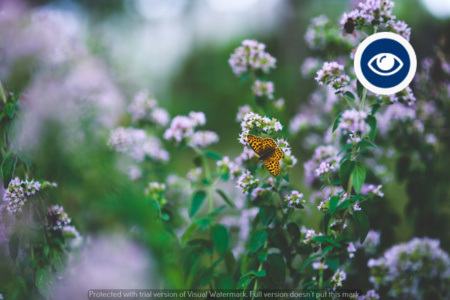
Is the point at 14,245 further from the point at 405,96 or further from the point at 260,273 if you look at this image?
the point at 405,96

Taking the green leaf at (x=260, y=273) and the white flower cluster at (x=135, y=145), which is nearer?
the green leaf at (x=260, y=273)

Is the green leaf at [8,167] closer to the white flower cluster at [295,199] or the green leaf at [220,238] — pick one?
the green leaf at [220,238]

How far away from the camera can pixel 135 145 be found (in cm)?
140

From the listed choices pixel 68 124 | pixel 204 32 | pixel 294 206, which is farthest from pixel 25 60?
pixel 204 32

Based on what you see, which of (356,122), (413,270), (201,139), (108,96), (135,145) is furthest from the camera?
(108,96)

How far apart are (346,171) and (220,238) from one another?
471 millimetres

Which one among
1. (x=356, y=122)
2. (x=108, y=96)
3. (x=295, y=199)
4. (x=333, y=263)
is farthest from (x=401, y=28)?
(x=108, y=96)

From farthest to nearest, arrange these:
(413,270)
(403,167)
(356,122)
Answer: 1. (403,167)
2. (413,270)
3. (356,122)

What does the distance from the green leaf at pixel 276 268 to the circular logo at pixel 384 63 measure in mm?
530

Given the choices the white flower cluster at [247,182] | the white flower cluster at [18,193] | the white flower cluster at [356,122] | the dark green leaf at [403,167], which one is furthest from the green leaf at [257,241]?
the dark green leaf at [403,167]

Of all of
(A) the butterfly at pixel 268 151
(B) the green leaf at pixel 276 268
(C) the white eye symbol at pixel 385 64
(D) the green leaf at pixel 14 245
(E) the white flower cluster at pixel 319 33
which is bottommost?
(B) the green leaf at pixel 276 268

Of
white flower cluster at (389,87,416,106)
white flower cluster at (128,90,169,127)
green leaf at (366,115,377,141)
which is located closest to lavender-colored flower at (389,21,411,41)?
white flower cluster at (389,87,416,106)

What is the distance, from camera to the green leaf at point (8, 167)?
0.92 metres

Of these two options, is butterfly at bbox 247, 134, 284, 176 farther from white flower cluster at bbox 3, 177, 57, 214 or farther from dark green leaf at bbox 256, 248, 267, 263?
white flower cluster at bbox 3, 177, 57, 214
